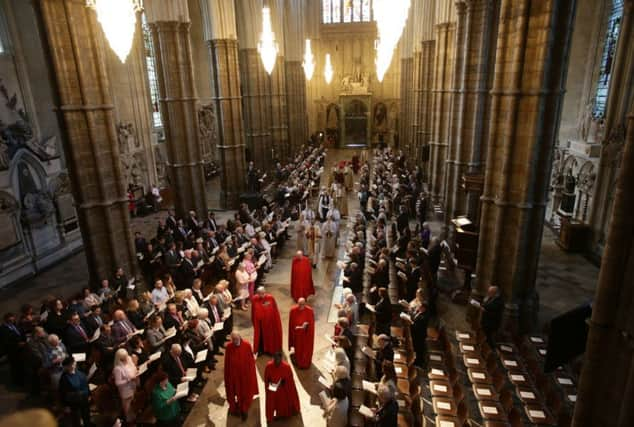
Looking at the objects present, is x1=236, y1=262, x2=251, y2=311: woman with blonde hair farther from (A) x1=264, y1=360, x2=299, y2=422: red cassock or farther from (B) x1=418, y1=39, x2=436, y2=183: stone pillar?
(B) x1=418, y1=39, x2=436, y2=183: stone pillar

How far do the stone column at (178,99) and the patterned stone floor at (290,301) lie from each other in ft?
14.4

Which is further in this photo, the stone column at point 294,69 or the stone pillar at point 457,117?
the stone column at point 294,69

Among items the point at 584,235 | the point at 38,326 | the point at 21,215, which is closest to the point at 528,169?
the point at 584,235

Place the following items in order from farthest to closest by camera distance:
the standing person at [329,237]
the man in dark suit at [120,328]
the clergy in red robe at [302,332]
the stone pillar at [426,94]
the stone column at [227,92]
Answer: the stone pillar at [426,94], the stone column at [227,92], the standing person at [329,237], the clergy in red robe at [302,332], the man in dark suit at [120,328]

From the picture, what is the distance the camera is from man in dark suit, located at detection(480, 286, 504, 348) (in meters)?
9.20

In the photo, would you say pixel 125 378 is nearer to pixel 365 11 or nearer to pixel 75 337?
pixel 75 337

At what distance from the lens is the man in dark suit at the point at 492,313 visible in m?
9.20

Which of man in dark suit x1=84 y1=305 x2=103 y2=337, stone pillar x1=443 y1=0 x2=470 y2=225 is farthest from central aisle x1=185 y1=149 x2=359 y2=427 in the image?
stone pillar x1=443 y1=0 x2=470 y2=225

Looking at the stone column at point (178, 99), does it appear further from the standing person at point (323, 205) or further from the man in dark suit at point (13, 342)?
the man in dark suit at point (13, 342)

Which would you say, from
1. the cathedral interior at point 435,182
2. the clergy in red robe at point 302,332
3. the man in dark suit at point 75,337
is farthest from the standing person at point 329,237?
the man in dark suit at point 75,337

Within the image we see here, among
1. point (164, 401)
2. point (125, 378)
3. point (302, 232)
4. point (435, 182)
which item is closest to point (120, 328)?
point (125, 378)

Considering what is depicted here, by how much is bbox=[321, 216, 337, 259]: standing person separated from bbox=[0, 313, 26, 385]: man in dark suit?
9.06 m

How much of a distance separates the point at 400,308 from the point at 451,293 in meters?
1.77

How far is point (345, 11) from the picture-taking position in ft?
144
